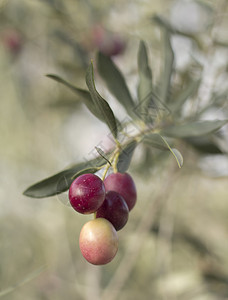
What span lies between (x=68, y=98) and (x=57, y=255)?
152 cm

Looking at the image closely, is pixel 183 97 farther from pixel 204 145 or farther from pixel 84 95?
pixel 84 95

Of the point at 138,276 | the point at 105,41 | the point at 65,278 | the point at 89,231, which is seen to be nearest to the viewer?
the point at 89,231

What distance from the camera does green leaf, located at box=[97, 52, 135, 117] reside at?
2.47 feet

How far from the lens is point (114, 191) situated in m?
0.59

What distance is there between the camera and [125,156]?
24.7 inches

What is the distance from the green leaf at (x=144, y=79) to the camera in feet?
2.41

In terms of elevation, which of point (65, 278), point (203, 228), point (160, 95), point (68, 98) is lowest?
point (65, 278)

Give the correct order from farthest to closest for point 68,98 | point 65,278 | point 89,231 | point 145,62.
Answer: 1. point 65,278
2. point 68,98
3. point 145,62
4. point 89,231

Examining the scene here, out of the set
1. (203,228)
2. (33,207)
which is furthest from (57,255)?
(203,228)

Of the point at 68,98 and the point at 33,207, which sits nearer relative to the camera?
the point at 68,98

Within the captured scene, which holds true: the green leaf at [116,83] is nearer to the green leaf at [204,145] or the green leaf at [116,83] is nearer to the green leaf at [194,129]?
the green leaf at [194,129]

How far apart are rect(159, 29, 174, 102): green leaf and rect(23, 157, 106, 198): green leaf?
289 millimetres

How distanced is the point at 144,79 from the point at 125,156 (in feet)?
0.63

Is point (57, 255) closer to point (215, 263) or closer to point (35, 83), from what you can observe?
point (35, 83)
